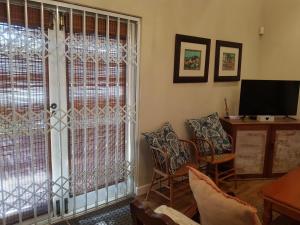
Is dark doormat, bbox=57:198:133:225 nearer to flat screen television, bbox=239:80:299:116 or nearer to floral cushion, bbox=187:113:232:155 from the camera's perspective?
floral cushion, bbox=187:113:232:155

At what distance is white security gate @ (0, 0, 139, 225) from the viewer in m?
2.13

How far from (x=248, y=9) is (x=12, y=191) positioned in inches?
149

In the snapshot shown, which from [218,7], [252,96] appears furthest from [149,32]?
[252,96]

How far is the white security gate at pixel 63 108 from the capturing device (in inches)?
84.0

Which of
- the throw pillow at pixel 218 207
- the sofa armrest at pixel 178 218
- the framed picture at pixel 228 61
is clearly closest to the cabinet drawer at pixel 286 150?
the framed picture at pixel 228 61

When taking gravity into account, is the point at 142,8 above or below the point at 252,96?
above

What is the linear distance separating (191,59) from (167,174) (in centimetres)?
146

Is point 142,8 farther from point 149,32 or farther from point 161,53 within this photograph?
point 161,53

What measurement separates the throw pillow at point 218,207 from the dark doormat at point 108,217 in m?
1.48

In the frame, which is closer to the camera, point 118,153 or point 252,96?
point 118,153

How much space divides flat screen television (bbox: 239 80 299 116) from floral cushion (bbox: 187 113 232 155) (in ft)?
1.69

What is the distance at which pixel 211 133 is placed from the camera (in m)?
3.29

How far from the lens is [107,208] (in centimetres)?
276

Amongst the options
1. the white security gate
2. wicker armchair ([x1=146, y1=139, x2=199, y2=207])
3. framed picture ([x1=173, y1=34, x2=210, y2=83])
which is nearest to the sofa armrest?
wicker armchair ([x1=146, y1=139, x2=199, y2=207])
